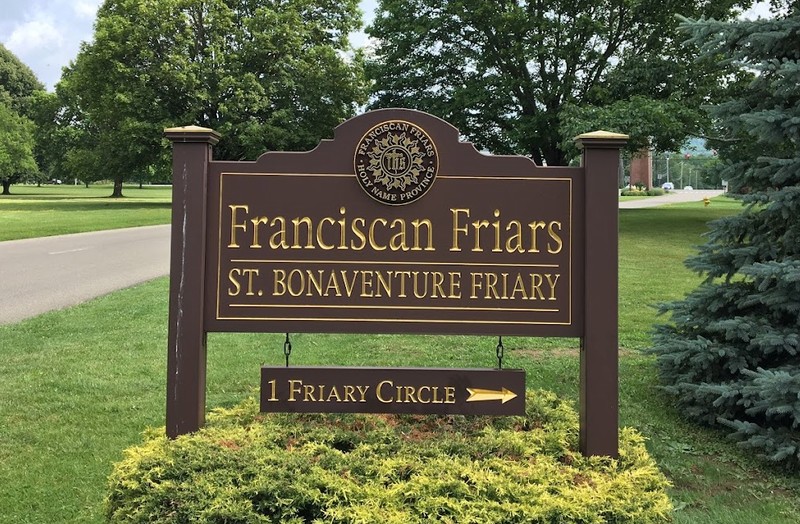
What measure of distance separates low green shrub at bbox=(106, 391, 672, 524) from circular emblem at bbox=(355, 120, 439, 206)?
1.22 metres

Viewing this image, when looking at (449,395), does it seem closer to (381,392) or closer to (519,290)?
(381,392)

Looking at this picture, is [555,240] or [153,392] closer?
[555,240]

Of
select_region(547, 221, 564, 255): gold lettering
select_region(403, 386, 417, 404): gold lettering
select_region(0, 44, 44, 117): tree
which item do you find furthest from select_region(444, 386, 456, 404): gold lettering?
select_region(0, 44, 44, 117): tree

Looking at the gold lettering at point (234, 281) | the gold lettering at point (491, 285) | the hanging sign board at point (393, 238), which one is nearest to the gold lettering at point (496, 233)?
the hanging sign board at point (393, 238)

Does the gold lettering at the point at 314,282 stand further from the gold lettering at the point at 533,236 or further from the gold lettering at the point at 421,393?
the gold lettering at the point at 533,236

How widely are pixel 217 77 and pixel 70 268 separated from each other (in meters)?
19.1

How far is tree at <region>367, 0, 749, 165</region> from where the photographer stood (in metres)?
21.3

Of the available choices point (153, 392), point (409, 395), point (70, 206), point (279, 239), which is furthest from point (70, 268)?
point (70, 206)

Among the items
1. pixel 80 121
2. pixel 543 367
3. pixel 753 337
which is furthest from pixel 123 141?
pixel 753 337

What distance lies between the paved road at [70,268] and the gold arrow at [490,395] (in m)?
7.60

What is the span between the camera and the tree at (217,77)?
1150 inches

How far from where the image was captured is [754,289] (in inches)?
178

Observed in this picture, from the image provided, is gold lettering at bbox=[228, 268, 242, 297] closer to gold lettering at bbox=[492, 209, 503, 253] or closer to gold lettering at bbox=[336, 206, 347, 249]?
gold lettering at bbox=[336, 206, 347, 249]

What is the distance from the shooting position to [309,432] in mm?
3242
